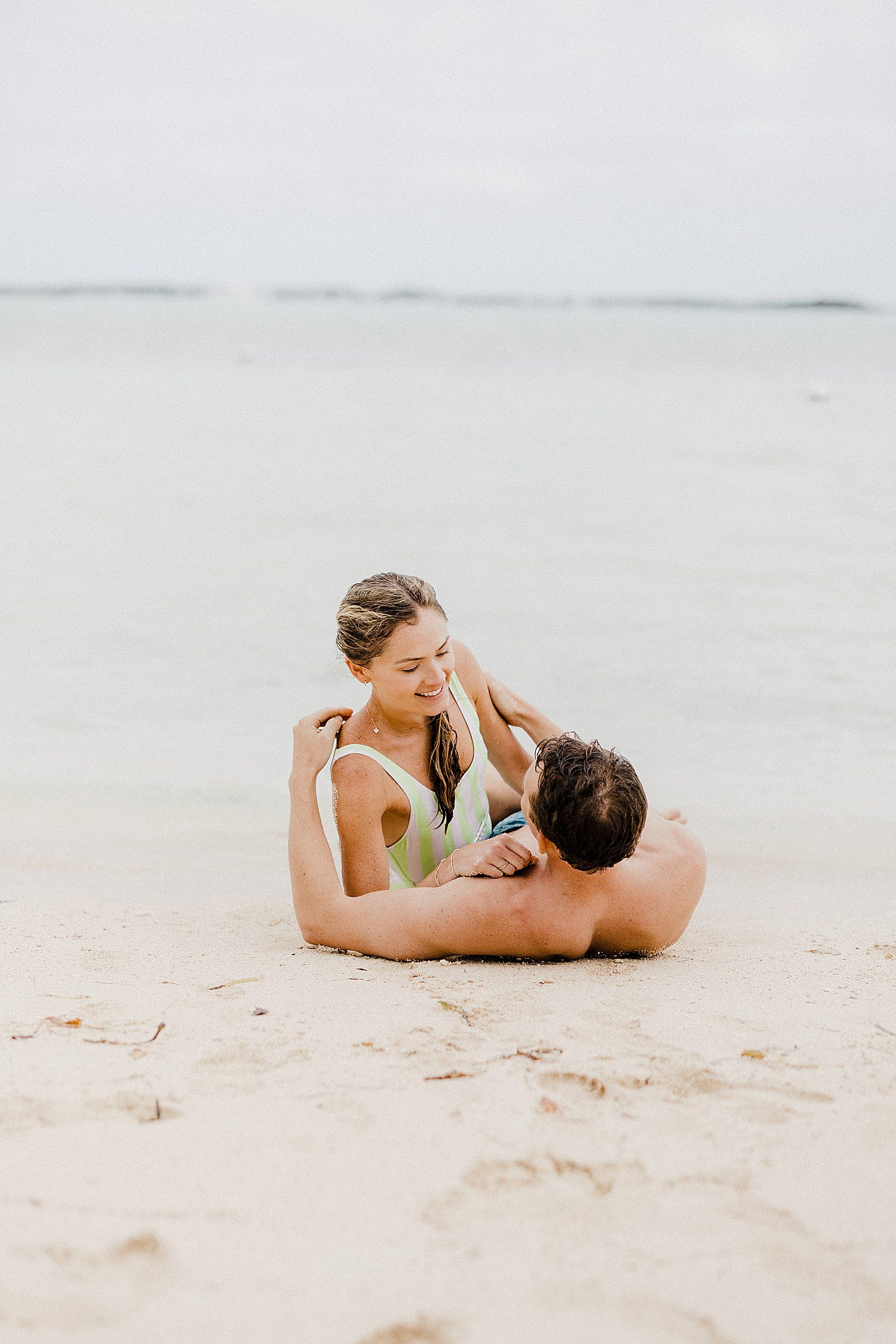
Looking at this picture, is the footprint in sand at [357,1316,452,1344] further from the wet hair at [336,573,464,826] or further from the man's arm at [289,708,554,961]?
the wet hair at [336,573,464,826]

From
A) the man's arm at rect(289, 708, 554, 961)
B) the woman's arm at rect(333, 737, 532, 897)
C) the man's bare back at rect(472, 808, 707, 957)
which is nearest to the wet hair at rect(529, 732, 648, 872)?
the man's bare back at rect(472, 808, 707, 957)

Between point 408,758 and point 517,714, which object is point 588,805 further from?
point 517,714

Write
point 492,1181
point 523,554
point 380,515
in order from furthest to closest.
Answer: point 380,515, point 523,554, point 492,1181

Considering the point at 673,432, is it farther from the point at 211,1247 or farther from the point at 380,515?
the point at 211,1247

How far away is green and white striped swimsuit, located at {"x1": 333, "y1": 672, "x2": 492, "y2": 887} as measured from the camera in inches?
130

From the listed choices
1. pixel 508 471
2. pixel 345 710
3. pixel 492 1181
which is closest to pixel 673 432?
pixel 508 471

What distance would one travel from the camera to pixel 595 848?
108 inches

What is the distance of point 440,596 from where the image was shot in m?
9.94

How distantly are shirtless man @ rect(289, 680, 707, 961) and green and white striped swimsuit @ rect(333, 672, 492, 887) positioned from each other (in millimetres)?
193

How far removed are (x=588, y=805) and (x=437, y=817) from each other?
80 cm

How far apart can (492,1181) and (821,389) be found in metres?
27.3

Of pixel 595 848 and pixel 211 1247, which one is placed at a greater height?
pixel 595 848

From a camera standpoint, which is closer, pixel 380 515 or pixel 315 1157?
pixel 315 1157

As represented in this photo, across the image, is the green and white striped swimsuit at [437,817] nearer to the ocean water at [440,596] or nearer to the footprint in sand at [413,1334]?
the ocean water at [440,596]
